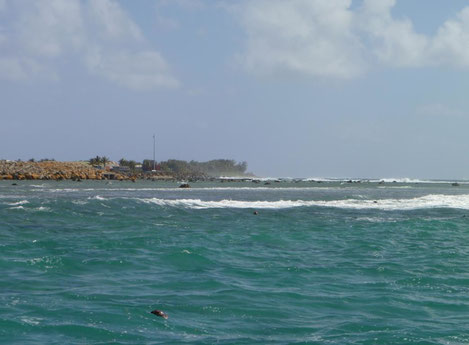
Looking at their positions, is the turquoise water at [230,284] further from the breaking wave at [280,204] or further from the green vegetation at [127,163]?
the green vegetation at [127,163]

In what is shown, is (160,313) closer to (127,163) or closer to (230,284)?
(230,284)

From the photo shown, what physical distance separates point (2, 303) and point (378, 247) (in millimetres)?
12442

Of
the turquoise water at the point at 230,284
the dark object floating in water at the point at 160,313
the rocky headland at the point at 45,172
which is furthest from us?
the rocky headland at the point at 45,172

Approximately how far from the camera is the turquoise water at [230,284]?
9867 mm

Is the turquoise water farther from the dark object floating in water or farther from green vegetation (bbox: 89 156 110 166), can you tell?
green vegetation (bbox: 89 156 110 166)

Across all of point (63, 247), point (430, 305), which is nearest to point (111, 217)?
point (63, 247)

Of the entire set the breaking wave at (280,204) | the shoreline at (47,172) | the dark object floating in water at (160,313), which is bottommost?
the dark object floating in water at (160,313)

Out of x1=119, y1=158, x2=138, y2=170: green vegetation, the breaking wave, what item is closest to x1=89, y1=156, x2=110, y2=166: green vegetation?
x1=119, y1=158, x2=138, y2=170: green vegetation

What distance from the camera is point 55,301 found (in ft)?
37.7

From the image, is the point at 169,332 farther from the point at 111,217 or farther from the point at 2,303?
the point at 111,217

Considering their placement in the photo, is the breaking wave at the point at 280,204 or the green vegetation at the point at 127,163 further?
the green vegetation at the point at 127,163

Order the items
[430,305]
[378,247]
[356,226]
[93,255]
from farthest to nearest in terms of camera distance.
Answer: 1. [356,226]
2. [378,247]
3. [93,255]
4. [430,305]

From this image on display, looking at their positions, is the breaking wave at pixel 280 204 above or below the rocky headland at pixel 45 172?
below

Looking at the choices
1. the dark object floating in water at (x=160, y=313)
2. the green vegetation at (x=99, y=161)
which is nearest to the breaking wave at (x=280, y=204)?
the dark object floating in water at (x=160, y=313)
